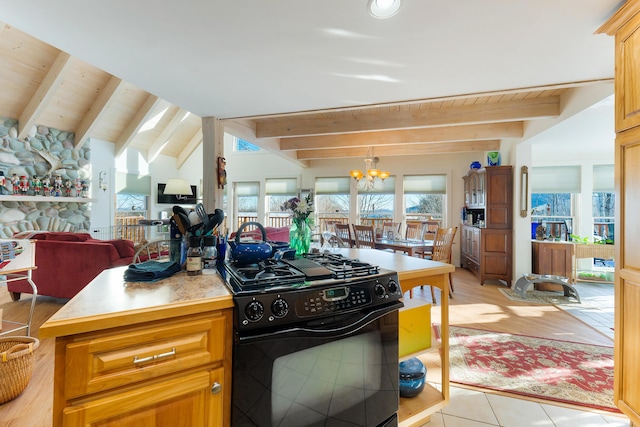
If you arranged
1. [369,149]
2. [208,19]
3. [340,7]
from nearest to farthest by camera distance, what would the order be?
1. [340,7]
2. [208,19]
3. [369,149]

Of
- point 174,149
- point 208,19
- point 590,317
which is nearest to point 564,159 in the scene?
point 590,317

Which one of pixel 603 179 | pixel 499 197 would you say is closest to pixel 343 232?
pixel 499 197

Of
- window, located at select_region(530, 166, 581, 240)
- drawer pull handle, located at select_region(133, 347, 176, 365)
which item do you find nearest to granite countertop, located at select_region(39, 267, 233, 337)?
drawer pull handle, located at select_region(133, 347, 176, 365)

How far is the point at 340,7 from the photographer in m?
1.59

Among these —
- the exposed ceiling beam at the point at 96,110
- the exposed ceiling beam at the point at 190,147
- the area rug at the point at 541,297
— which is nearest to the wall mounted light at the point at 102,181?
the exposed ceiling beam at the point at 96,110

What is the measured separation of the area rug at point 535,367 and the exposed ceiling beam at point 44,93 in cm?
665

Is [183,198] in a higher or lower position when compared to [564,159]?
lower

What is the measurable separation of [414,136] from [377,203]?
2481 mm

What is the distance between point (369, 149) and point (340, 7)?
14.5 feet

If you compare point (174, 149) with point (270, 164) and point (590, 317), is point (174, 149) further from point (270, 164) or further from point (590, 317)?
point (590, 317)

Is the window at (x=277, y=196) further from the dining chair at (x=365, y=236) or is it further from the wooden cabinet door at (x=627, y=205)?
the wooden cabinet door at (x=627, y=205)

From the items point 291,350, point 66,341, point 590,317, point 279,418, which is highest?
point 66,341

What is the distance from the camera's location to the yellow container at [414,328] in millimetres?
1617

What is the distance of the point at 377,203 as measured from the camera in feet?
23.0
